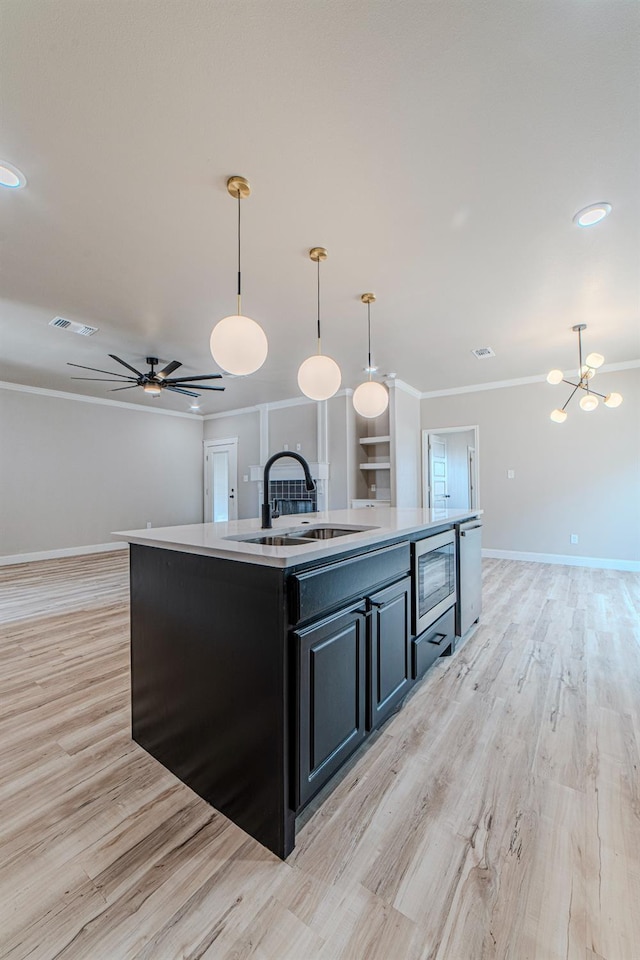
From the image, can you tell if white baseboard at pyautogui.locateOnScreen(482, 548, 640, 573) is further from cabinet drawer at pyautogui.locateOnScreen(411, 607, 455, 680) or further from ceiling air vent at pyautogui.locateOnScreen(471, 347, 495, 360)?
cabinet drawer at pyautogui.locateOnScreen(411, 607, 455, 680)

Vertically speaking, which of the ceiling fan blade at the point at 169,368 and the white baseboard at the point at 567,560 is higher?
the ceiling fan blade at the point at 169,368

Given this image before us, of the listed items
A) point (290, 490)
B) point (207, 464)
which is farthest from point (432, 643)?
point (207, 464)

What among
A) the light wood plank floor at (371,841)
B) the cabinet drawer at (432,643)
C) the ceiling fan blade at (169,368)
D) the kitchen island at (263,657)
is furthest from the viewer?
the ceiling fan blade at (169,368)

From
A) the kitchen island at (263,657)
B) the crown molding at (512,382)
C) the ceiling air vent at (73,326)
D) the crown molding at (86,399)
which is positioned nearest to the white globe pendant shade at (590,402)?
the crown molding at (512,382)

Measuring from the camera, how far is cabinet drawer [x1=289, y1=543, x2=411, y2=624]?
120 centimetres

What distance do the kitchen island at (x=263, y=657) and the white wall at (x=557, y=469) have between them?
461cm

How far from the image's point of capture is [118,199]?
2.11 meters

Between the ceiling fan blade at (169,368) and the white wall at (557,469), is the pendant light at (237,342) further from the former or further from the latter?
Answer: the white wall at (557,469)

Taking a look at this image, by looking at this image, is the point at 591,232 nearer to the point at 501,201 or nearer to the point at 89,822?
the point at 501,201

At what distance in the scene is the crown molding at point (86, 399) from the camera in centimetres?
587

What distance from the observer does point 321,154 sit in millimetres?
1826

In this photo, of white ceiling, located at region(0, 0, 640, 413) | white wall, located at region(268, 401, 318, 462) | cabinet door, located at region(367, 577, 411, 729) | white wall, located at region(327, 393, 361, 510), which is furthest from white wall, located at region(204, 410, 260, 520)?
cabinet door, located at region(367, 577, 411, 729)

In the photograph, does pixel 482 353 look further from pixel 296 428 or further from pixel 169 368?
pixel 169 368

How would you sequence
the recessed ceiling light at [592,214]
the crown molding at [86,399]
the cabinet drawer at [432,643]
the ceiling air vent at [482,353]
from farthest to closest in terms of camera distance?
the crown molding at [86,399], the ceiling air vent at [482,353], the recessed ceiling light at [592,214], the cabinet drawer at [432,643]
